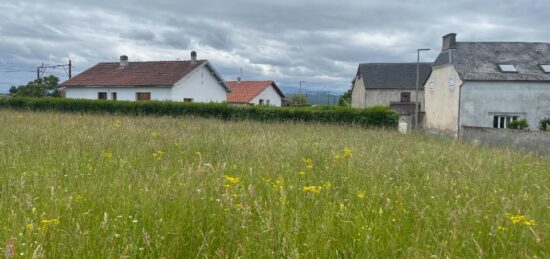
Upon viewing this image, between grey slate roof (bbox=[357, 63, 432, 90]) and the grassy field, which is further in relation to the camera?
grey slate roof (bbox=[357, 63, 432, 90])

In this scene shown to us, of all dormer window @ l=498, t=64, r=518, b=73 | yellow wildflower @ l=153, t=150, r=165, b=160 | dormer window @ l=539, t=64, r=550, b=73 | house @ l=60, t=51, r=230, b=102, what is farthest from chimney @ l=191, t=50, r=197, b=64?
yellow wildflower @ l=153, t=150, r=165, b=160

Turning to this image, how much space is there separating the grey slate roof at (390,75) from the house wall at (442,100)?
37.3 ft

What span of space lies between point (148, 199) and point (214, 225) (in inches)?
27.9

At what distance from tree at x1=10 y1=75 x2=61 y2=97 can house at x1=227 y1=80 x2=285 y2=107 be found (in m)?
21.6

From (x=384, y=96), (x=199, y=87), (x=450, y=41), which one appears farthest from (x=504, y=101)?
(x=199, y=87)

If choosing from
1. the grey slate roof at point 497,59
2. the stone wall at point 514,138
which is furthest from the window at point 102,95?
the stone wall at point 514,138

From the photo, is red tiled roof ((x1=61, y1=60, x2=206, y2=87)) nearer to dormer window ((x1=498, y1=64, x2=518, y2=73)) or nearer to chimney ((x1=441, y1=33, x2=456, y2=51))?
chimney ((x1=441, y1=33, x2=456, y2=51))

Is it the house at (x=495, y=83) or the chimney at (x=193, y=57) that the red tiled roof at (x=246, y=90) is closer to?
the chimney at (x=193, y=57)

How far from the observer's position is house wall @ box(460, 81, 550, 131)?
26.6 metres

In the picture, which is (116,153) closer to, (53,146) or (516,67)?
(53,146)

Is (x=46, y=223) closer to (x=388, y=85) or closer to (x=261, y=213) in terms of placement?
(x=261, y=213)

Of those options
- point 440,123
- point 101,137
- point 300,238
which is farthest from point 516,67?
point 300,238

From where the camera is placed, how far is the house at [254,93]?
50469 mm

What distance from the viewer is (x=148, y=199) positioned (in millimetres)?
3305
